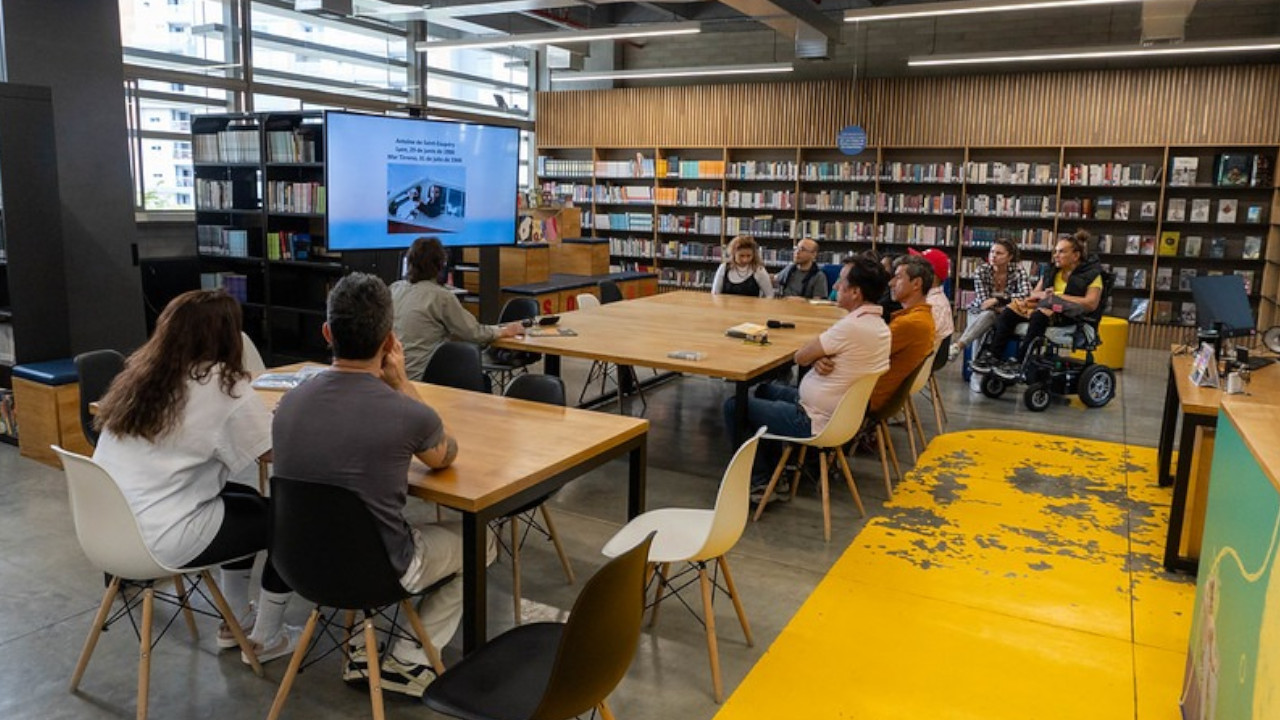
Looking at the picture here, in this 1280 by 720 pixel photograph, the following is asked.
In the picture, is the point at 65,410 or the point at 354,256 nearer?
the point at 65,410

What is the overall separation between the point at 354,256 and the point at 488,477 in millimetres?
5023

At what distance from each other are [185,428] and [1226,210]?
10664 millimetres

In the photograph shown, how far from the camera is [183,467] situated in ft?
8.50

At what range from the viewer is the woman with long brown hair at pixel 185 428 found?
252 cm

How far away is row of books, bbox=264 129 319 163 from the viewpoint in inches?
284

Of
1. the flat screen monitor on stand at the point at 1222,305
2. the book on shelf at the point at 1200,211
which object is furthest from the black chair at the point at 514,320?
the book on shelf at the point at 1200,211

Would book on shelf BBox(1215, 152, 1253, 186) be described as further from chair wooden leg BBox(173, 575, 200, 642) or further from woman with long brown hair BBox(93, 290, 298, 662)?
chair wooden leg BBox(173, 575, 200, 642)

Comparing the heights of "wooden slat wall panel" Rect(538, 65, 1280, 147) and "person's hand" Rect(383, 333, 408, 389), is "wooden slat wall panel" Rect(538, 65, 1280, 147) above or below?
above

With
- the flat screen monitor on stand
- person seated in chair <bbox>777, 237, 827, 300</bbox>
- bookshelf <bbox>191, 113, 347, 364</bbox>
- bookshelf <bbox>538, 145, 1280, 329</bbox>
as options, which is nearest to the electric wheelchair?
person seated in chair <bbox>777, 237, 827, 300</bbox>

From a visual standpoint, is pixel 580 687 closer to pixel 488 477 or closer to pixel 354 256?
pixel 488 477

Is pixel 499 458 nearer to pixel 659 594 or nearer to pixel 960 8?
pixel 659 594

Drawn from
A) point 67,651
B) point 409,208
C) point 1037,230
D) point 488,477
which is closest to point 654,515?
point 488,477

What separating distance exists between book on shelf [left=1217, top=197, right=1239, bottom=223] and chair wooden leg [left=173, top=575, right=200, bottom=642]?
1057cm

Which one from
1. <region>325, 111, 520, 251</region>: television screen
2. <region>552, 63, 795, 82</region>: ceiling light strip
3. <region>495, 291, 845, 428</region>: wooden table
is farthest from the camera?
<region>552, 63, 795, 82</region>: ceiling light strip
